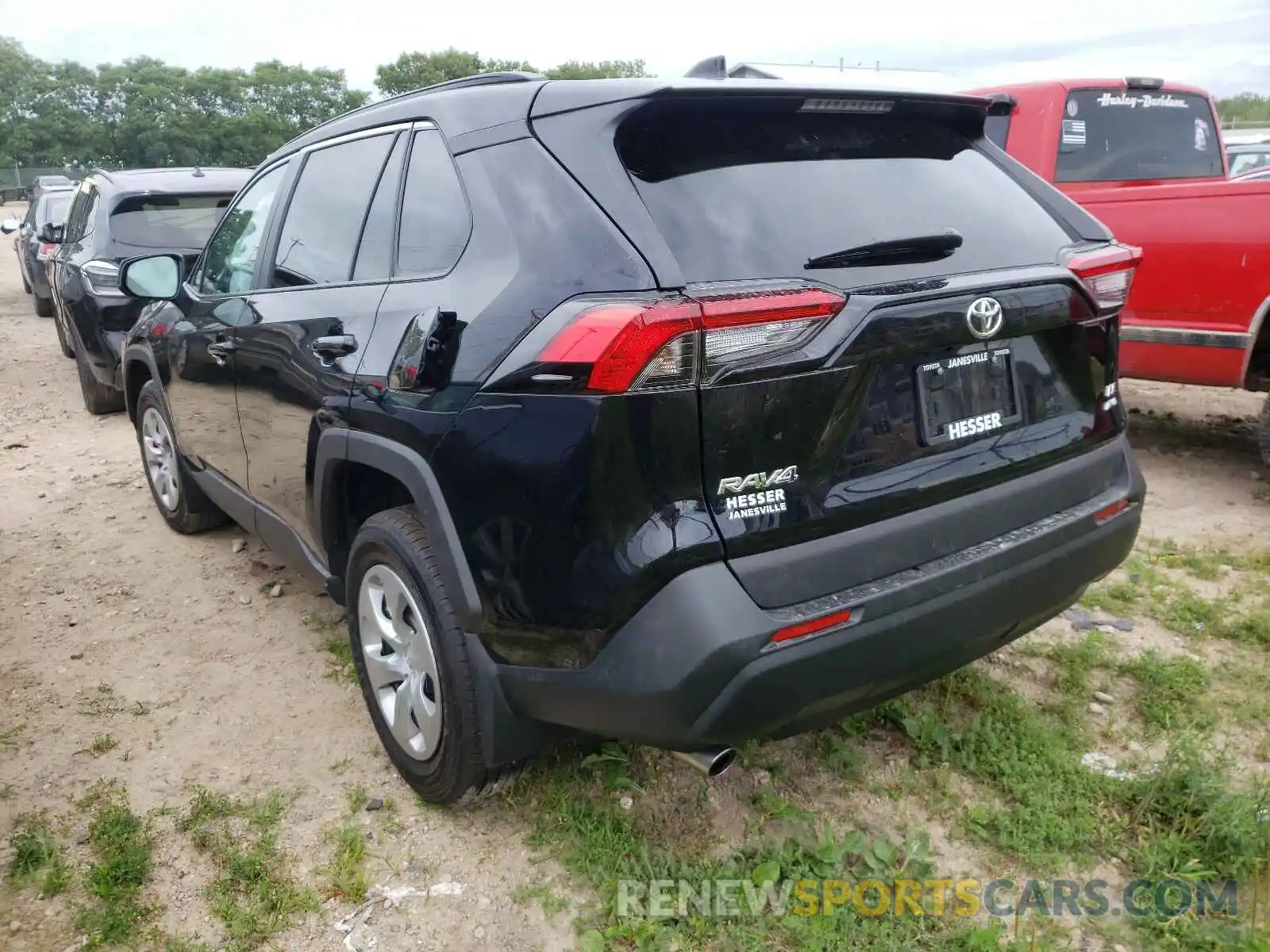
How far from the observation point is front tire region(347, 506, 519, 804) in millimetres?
2326

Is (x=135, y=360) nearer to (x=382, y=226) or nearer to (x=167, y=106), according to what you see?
(x=382, y=226)

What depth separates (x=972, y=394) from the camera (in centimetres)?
227

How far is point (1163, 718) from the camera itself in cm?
291

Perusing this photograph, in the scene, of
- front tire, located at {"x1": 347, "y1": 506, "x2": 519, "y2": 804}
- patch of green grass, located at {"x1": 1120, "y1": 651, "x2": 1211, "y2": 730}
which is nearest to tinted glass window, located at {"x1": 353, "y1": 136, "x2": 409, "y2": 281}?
front tire, located at {"x1": 347, "y1": 506, "x2": 519, "y2": 804}

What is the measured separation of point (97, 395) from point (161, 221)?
1.44 meters

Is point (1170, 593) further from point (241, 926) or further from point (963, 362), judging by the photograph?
point (241, 926)

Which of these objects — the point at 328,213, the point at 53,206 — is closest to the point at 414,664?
the point at 328,213

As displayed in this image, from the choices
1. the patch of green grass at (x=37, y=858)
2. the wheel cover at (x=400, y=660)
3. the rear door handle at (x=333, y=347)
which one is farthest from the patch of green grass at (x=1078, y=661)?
the patch of green grass at (x=37, y=858)

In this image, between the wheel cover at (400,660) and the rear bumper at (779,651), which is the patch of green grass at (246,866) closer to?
the wheel cover at (400,660)

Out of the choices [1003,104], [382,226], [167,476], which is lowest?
[167,476]

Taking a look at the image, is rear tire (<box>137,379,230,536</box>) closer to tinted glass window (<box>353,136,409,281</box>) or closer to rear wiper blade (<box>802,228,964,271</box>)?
tinted glass window (<box>353,136,409,281</box>)

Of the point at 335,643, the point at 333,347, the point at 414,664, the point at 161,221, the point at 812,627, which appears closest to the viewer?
the point at 812,627

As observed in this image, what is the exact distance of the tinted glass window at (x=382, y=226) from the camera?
2.68 m

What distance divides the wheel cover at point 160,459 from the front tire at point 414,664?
2376 millimetres
